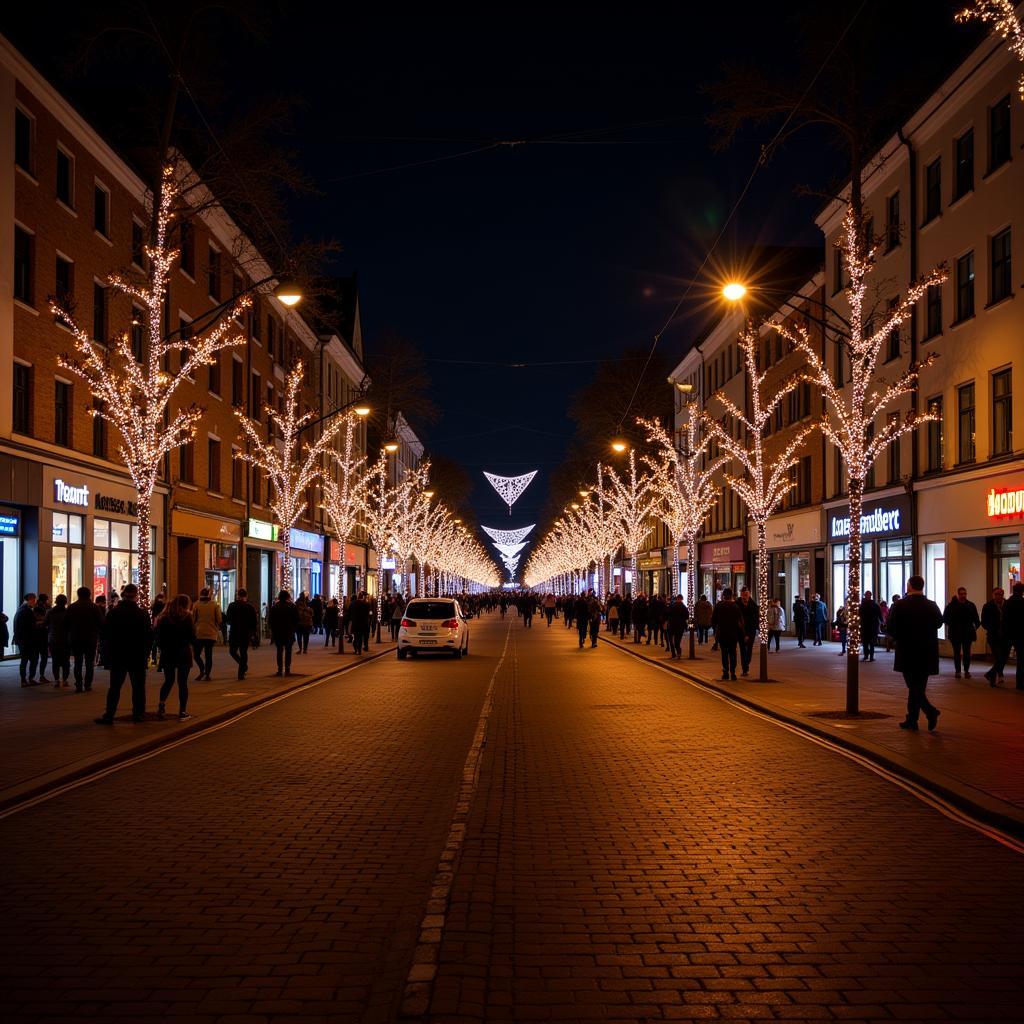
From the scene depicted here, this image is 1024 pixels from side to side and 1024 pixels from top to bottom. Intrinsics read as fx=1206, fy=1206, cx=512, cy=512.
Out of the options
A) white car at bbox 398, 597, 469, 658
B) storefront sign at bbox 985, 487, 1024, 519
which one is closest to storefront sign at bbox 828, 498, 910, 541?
storefront sign at bbox 985, 487, 1024, 519

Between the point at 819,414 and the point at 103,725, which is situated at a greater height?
the point at 819,414

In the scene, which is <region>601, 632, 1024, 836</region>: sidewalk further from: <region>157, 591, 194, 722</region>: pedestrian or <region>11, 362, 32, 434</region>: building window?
<region>11, 362, 32, 434</region>: building window

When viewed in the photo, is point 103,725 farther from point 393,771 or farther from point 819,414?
point 819,414

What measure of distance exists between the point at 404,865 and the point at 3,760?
244 inches

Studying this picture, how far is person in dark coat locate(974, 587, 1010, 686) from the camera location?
70.2ft

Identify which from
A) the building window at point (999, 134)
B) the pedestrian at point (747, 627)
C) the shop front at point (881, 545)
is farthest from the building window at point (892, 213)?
the pedestrian at point (747, 627)

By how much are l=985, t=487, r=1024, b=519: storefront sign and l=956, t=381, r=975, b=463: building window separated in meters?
2.02

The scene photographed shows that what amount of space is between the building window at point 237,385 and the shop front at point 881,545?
21.8 m

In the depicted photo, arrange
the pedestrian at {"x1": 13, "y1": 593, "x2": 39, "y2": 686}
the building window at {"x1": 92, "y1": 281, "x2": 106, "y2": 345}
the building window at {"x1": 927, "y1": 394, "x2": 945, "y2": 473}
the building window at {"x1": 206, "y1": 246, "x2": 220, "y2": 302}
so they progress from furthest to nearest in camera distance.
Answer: the building window at {"x1": 206, "y1": 246, "x2": 220, "y2": 302} < the building window at {"x1": 927, "y1": 394, "x2": 945, "y2": 473} < the building window at {"x1": 92, "y1": 281, "x2": 106, "y2": 345} < the pedestrian at {"x1": 13, "y1": 593, "x2": 39, "y2": 686}

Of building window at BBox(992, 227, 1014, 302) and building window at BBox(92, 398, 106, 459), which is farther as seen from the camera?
building window at BBox(92, 398, 106, 459)

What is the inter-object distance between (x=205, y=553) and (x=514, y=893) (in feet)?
114

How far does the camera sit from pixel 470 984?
17.1 ft

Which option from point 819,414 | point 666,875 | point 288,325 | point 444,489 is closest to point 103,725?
point 666,875

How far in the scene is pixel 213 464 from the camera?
42.1m
